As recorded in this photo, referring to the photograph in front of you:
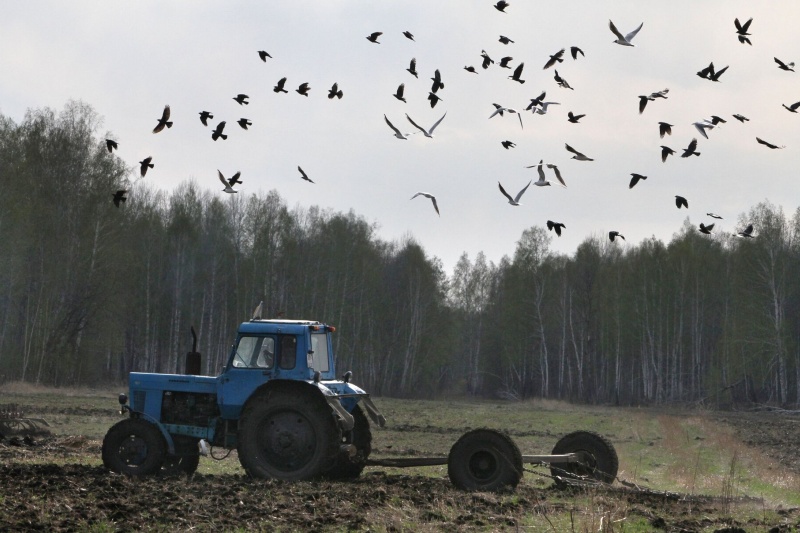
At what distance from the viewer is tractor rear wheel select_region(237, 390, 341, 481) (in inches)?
543

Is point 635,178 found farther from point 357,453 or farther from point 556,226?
point 357,453

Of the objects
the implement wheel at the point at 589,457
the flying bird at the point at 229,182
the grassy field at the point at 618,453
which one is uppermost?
the flying bird at the point at 229,182

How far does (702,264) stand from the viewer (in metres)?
65.5

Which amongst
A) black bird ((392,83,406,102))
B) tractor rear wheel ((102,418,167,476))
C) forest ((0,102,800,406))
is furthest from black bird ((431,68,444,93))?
forest ((0,102,800,406))

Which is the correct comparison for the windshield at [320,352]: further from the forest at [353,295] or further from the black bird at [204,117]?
the forest at [353,295]

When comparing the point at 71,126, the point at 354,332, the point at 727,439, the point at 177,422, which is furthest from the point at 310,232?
the point at 177,422

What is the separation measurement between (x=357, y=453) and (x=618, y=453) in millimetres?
9928

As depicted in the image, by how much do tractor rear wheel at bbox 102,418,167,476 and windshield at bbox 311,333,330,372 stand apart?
2.55m

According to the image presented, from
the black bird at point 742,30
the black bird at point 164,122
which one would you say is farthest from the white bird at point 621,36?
the black bird at point 164,122

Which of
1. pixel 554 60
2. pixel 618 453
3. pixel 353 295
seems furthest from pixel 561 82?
pixel 353 295

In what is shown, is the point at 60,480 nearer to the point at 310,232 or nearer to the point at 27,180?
the point at 27,180

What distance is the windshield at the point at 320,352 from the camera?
14570 mm

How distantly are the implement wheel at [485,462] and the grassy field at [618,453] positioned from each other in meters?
0.36

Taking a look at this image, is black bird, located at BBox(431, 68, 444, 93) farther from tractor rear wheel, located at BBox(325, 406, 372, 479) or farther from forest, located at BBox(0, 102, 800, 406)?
forest, located at BBox(0, 102, 800, 406)
